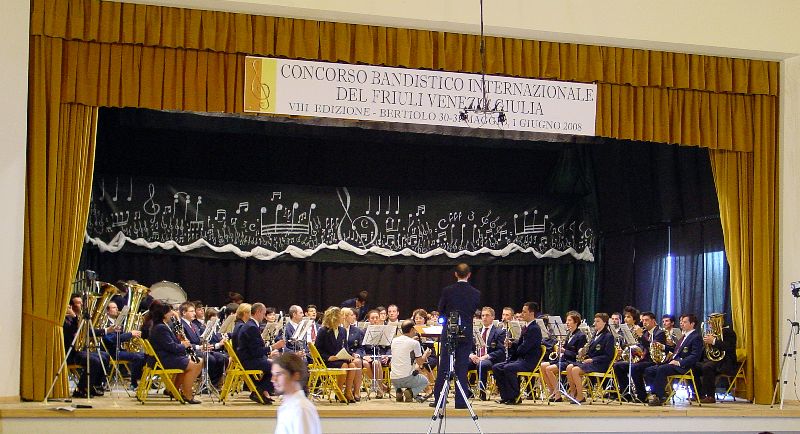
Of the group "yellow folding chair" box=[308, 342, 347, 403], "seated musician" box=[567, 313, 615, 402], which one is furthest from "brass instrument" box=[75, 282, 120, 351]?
"seated musician" box=[567, 313, 615, 402]

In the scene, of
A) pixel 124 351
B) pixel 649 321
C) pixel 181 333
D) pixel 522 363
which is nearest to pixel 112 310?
pixel 124 351

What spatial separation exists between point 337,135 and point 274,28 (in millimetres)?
6611

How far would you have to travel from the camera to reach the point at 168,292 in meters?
16.0

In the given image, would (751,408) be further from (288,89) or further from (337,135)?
(337,135)

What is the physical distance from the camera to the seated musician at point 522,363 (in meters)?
12.2

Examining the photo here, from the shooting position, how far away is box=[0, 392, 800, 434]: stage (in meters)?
9.62

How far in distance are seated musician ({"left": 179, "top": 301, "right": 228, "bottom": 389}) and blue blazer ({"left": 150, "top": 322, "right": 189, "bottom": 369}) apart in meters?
1.17

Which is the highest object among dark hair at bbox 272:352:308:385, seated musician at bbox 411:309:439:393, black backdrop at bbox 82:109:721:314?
black backdrop at bbox 82:109:721:314

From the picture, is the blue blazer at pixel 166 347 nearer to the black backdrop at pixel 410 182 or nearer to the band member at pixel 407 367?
the band member at pixel 407 367

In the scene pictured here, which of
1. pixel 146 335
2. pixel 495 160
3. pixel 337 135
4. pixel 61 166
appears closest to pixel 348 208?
pixel 337 135

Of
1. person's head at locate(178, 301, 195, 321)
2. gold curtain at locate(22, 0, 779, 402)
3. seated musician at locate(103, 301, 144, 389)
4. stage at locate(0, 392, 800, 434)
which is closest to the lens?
stage at locate(0, 392, 800, 434)

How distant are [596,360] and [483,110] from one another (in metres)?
3.59

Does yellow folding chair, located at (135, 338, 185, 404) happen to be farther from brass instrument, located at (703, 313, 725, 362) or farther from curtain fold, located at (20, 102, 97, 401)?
brass instrument, located at (703, 313, 725, 362)

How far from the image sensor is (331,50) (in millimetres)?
Result: 11523
